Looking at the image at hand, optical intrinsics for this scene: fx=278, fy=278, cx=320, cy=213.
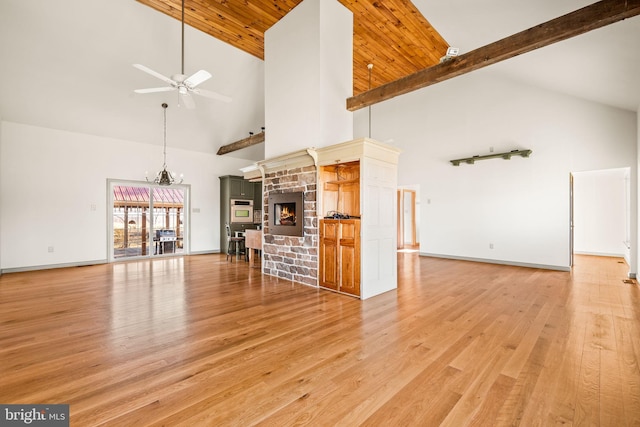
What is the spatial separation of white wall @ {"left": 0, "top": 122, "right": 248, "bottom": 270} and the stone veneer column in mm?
4497

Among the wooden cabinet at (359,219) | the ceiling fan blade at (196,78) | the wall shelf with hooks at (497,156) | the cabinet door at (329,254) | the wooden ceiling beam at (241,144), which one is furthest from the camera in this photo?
the wooden ceiling beam at (241,144)

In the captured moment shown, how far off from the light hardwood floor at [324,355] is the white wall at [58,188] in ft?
8.33

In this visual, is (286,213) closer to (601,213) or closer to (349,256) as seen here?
(349,256)

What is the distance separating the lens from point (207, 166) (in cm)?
894

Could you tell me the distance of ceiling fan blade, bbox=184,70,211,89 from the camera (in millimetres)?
3752

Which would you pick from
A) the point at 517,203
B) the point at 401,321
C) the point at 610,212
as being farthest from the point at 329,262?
the point at 610,212

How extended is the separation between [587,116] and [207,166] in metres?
9.61

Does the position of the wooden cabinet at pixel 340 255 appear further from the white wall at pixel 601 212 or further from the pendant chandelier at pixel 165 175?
the white wall at pixel 601 212

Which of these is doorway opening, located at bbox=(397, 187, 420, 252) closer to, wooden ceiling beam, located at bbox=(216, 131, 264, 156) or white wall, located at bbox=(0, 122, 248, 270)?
wooden ceiling beam, located at bbox=(216, 131, 264, 156)

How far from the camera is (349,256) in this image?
167 inches

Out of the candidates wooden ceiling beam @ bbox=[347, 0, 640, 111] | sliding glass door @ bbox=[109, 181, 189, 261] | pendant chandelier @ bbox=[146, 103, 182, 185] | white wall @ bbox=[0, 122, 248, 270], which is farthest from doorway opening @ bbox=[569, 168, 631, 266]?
white wall @ bbox=[0, 122, 248, 270]

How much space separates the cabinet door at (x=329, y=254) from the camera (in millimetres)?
4434

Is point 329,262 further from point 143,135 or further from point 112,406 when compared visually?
point 143,135

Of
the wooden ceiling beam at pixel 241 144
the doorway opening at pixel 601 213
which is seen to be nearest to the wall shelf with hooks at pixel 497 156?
the doorway opening at pixel 601 213
